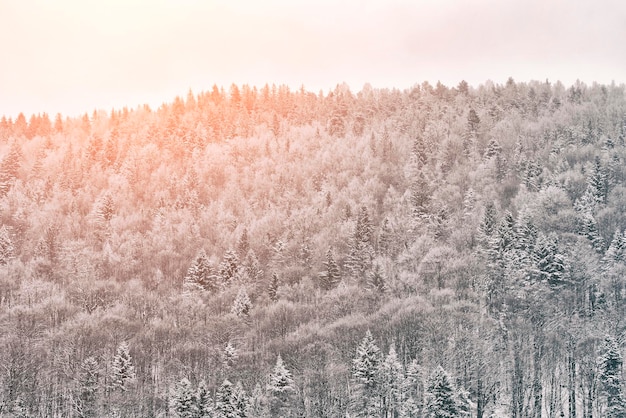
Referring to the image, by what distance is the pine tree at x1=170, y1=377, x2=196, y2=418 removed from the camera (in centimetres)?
9294

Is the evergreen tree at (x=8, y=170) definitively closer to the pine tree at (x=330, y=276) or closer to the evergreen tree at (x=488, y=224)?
the pine tree at (x=330, y=276)

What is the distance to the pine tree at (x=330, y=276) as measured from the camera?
5463 inches

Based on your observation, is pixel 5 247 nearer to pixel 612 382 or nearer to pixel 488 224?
pixel 488 224

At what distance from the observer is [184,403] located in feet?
307

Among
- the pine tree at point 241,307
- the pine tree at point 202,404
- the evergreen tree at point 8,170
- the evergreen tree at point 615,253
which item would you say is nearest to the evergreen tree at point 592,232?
the evergreen tree at point 615,253

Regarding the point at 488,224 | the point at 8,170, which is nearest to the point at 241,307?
the point at 488,224

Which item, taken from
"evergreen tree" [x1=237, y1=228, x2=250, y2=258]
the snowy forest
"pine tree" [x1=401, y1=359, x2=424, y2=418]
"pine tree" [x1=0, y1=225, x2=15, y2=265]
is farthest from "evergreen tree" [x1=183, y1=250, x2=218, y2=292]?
"pine tree" [x1=401, y1=359, x2=424, y2=418]

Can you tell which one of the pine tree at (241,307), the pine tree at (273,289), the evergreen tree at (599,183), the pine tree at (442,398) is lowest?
the pine tree at (442,398)

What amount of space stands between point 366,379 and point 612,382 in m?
31.5

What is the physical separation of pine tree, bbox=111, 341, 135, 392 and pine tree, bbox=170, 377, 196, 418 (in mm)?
12512

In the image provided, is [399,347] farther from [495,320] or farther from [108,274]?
[108,274]

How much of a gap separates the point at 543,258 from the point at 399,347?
29298mm

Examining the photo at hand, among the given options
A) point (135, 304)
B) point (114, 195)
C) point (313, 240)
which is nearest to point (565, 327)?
point (313, 240)

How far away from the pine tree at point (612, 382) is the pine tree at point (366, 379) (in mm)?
29031
